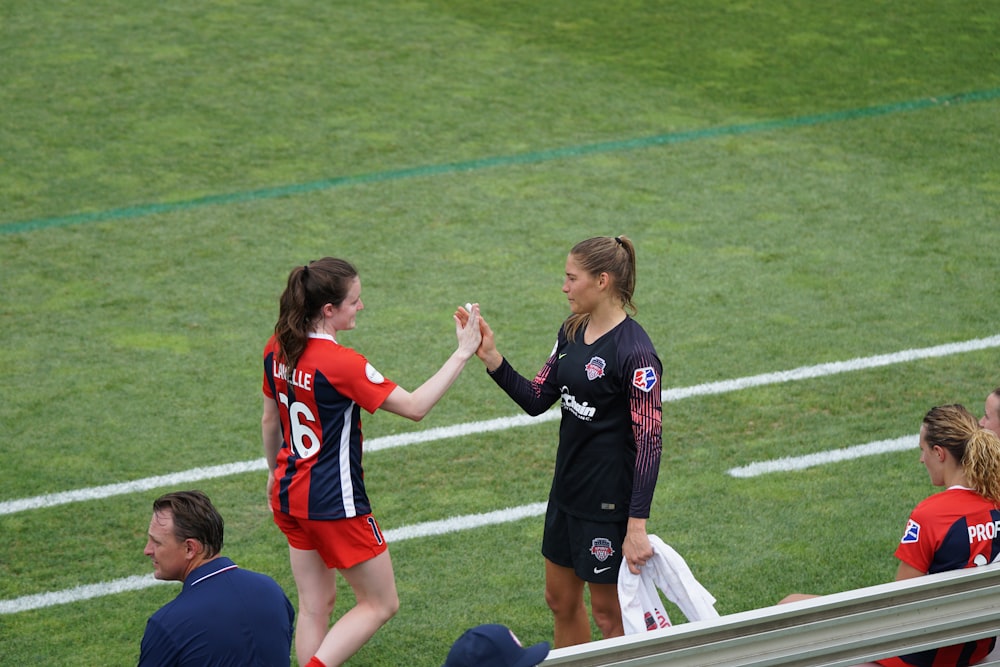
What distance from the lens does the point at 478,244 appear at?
10328 millimetres

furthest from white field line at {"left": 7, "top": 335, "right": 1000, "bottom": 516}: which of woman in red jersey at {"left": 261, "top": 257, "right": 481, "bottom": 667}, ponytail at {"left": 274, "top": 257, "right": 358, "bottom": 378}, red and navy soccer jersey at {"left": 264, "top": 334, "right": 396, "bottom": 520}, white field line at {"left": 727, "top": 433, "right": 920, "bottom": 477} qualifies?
ponytail at {"left": 274, "top": 257, "right": 358, "bottom": 378}

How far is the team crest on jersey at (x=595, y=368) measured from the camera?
179 inches

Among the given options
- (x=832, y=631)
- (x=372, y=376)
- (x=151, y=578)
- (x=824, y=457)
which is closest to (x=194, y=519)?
(x=372, y=376)

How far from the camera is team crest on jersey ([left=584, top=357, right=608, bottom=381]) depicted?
14.9 ft

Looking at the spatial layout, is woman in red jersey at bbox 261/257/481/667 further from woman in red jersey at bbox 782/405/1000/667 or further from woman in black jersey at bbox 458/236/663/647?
woman in red jersey at bbox 782/405/1000/667

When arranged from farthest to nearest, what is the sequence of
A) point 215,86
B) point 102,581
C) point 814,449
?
point 215,86
point 814,449
point 102,581

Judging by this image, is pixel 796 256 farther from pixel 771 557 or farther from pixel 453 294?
pixel 771 557

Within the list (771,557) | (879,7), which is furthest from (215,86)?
(771,557)

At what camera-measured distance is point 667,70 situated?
14.9 m

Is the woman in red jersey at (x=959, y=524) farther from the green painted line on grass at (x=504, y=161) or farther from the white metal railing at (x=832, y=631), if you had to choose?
the green painted line on grass at (x=504, y=161)

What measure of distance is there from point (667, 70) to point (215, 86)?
5303 mm

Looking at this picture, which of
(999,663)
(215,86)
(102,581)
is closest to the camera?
(999,663)

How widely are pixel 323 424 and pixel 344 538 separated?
45 centimetres

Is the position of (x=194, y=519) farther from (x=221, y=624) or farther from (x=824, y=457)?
(x=824, y=457)
